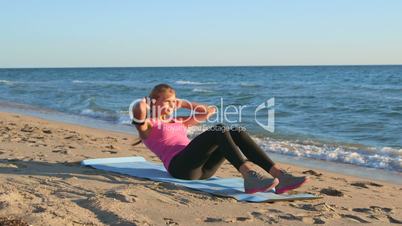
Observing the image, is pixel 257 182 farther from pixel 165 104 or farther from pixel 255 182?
pixel 165 104

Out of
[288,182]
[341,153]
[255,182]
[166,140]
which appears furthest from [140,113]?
[341,153]

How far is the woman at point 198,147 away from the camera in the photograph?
15.4 feet

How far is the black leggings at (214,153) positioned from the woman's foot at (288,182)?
0.51ft

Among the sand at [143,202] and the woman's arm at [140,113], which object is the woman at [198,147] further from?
the sand at [143,202]

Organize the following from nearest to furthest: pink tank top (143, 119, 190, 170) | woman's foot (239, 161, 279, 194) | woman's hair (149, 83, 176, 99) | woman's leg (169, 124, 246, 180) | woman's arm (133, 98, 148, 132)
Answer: woman's foot (239, 161, 279, 194) → woman's leg (169, 124, 246, 180) → woman's arm (133, 98, 148, 132) → woman's hair (149, 83, 176, 99) → pink tank top (143, 119, 190, 170)

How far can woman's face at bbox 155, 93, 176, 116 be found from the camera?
505cm

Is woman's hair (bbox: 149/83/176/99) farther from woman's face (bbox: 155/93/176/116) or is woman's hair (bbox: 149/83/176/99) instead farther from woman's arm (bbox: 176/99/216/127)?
woman's arm (bbox: 176/99/216/127)

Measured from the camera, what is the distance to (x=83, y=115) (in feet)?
50.1

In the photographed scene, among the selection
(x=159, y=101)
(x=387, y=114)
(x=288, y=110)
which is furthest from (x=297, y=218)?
(x=288, y=110)

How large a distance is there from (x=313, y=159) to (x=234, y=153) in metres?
3.91

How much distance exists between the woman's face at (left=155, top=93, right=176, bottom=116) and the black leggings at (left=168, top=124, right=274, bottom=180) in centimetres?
40

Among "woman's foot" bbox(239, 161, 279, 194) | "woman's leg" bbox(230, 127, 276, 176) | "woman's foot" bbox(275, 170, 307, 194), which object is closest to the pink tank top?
"woman's leg" bbox(230, 127, 276, 176)

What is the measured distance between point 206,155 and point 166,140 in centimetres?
46

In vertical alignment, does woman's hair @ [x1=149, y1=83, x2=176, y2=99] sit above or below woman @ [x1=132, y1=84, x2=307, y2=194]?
above
